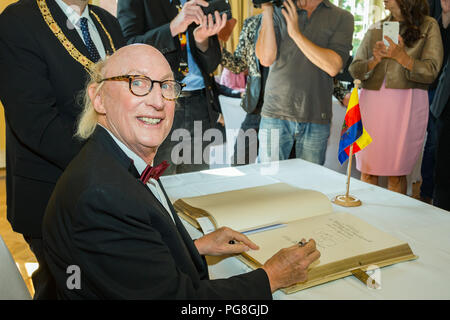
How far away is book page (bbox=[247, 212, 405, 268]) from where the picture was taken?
99cm

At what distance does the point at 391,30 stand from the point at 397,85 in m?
0.36

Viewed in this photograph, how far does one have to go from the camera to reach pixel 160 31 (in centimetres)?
190

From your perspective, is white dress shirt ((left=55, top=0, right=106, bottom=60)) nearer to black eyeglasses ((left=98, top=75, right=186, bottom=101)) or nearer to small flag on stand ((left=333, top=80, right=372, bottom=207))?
black eyeglasses ((left=98, top=75, right=186, bottom=101))

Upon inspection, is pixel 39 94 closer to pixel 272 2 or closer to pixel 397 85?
pixel 272 2

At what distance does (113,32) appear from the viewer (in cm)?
154

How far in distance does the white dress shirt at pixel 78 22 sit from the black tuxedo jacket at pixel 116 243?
69 centimetres

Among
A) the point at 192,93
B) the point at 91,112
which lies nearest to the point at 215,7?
the point at 192,93

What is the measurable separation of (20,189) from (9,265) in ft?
1.71

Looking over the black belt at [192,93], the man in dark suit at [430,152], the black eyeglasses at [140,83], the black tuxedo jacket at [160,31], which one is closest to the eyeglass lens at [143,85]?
the black eyeglasses at [140,83]

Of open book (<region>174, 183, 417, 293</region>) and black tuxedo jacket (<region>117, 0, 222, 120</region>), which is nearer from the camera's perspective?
open book (<region>174, 183, 417, 293</region>)

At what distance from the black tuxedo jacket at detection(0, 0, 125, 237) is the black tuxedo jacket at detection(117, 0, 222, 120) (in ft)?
1.91

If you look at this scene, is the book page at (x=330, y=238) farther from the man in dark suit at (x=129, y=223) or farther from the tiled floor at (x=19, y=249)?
the tiled floor at (x=19, y=249)

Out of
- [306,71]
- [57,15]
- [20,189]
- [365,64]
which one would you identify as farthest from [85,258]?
[365,64]

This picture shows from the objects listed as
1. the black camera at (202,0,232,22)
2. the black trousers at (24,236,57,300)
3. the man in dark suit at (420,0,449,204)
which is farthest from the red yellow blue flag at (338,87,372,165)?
the man in dark suit at (420,0,449,204)
